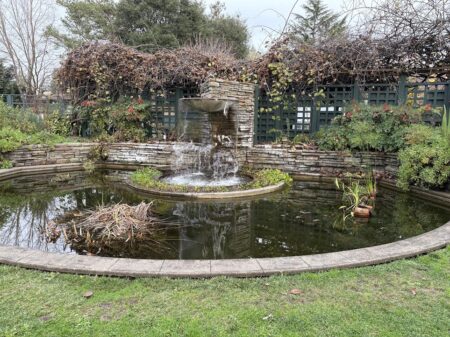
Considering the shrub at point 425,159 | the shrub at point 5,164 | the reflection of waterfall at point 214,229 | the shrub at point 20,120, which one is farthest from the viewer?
the shrub at point 20,120

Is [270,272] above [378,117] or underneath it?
underneath

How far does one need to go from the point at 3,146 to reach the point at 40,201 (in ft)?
9.67

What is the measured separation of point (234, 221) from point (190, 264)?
1449 mm

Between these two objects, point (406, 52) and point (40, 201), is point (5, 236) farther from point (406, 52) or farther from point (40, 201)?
point (406, 52)

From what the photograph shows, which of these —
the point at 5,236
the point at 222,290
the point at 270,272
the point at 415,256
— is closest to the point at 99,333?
the point at 222,290

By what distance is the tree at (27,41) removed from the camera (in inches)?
→ 551

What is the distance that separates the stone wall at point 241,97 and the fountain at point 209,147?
10.8 inches

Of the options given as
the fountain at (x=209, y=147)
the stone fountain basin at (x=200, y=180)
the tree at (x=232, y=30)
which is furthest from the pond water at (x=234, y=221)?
the tree at (x=232, y=30)

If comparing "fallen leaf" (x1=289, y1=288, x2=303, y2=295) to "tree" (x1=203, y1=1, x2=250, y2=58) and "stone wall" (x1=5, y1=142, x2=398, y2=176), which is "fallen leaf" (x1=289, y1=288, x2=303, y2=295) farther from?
"tree" (x1=203, y1=1, x2=250, y2=58)

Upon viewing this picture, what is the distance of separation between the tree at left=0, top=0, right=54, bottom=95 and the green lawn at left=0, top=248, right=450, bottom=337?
1544 cm

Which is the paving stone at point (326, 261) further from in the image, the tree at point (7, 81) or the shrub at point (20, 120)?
the tree at point (7, 81)

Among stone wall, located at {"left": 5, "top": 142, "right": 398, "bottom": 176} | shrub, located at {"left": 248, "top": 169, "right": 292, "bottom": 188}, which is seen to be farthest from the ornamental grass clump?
stone wall, located at {"left": 5, "top": 142, "right": 398, "bottom": 176}

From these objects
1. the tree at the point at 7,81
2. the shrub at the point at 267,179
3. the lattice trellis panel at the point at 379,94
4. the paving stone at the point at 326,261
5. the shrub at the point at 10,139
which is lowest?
the paving stone at the point at 326,261

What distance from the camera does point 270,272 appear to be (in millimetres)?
2305
